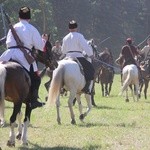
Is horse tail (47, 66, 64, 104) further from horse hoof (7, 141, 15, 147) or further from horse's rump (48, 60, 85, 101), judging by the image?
horse hoof (7, 141, 15, 147)

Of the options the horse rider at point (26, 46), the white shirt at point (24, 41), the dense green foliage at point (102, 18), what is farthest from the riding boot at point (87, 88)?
the dense green foliage at point (102, 18)

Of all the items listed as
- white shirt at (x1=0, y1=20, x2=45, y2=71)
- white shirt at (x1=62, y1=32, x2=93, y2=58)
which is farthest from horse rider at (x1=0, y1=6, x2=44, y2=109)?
white shirt at (x1=62, y1=32, x2=93, y2=58)

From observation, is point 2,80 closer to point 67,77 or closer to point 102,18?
point 67,77

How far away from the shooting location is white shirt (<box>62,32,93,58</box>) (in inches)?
501

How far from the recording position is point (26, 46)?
30.6 feet

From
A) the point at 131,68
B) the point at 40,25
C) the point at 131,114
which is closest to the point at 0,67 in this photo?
the point at 131,114

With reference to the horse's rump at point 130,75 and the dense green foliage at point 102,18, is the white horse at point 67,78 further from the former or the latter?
the dense green foliage at point 102,18

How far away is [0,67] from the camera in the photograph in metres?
8.43

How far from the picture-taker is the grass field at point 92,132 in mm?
9203

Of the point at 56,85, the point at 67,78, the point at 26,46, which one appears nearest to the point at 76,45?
the point at 67,78

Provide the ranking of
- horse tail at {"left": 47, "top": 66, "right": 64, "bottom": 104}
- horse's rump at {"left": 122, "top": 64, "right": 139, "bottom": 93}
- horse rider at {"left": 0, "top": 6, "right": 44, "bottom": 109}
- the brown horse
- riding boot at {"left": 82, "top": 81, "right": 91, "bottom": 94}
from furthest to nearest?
horse's rump at {"left": 122, "top": 64, "right": 139, "bottom": 93} → riding boot at {"left": 82, "top": 81, "right": 91, "bottom": 94} → horse tail at {"left": 47, "top": 66, "right": 64, "bottom": 104} → horse rider at {"left": 0, "top": 6, "right": 44, "bottom": 109} → the brown horse

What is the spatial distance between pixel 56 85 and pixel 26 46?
2346 millimetres

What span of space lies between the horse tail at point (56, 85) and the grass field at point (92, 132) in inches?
26.9

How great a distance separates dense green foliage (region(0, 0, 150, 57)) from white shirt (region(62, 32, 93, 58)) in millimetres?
41402
